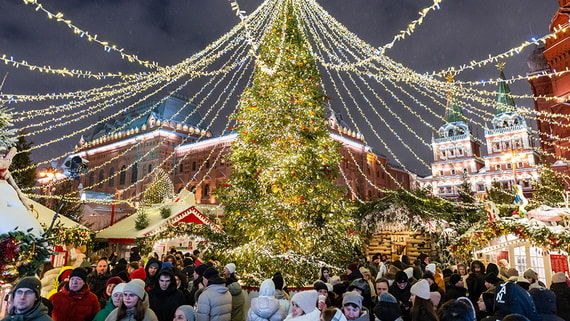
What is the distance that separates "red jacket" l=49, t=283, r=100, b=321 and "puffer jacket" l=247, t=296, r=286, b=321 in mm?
1877

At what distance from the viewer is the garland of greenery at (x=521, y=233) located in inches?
335

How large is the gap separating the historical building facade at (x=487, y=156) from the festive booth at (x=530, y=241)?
31.4 m

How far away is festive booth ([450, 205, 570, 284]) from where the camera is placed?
8.72 metres

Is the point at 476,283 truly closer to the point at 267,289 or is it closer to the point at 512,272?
the point at 512,272

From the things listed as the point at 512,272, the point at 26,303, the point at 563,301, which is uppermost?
the point at 26,303

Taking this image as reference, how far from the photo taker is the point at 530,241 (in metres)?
9.18

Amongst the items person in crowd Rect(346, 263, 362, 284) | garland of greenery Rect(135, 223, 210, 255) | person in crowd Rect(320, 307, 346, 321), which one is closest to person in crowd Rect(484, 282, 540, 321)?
person in crowd Rect(320, 307, 346, 321)

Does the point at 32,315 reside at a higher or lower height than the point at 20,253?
lower

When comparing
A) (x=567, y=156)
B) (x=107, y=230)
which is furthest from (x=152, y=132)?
(x=567, y=156)

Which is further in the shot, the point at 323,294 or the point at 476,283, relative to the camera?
the point at 476,283

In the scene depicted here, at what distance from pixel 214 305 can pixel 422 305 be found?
2.47m

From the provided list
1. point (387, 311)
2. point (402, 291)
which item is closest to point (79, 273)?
point (387, 311)

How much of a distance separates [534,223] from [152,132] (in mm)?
38026

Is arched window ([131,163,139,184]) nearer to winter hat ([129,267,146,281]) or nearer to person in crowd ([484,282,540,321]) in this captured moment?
winter hat ([129,267,146,281])
